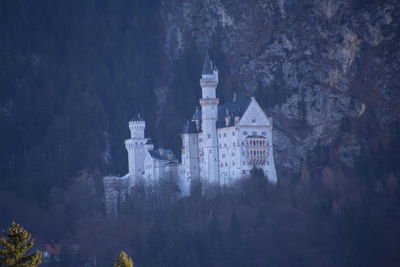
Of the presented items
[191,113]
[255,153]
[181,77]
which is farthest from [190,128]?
[181,77]

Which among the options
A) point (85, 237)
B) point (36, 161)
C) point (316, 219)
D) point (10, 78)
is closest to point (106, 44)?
point (10, 78)

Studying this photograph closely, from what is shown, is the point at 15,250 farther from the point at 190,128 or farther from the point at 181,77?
the point at 181,77

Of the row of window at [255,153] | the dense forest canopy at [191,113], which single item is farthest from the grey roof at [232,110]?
the dense forest canopy at [191,113]

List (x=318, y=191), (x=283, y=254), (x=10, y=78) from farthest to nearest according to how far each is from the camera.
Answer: (x=10, y=78) < (x=318, y=191) < (x=283, y=254)

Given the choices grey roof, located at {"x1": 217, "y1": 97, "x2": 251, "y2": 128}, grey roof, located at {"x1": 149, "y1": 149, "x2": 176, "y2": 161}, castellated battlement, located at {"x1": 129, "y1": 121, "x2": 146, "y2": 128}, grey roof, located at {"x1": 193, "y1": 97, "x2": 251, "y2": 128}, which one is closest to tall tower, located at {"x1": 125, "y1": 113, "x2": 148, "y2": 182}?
castellated battlement, located at {"x1": 129, "y1": 121, "x2": 146, "y2": 128}

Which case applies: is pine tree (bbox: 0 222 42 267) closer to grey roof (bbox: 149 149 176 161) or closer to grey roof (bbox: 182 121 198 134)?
grey roof (bbox: 182 121 198 134)

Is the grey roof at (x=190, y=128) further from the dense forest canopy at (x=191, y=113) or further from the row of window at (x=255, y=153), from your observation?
the row of window at (x=255, y=153)

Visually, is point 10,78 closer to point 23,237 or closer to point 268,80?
point 268,80
